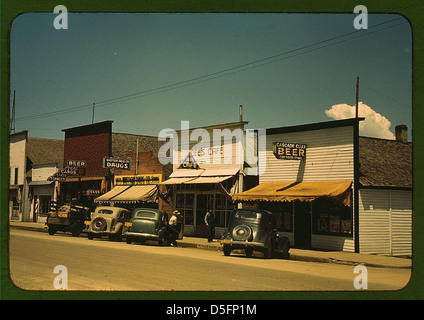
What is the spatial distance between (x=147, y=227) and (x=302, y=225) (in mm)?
7024

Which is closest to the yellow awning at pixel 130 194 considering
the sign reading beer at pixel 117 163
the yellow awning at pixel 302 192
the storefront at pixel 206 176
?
the storefront at pixel 206 176

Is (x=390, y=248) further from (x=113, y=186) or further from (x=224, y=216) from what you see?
(x=113, y=186)

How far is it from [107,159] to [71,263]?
61.2 ft

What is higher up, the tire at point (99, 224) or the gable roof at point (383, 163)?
the gable roof at point (383, 163)

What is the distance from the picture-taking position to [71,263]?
12.4 m

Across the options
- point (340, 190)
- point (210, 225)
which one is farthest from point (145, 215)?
point (340, 190)

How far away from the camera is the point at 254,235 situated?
16.0 metres

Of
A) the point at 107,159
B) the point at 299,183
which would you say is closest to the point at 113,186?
the point at 107,159

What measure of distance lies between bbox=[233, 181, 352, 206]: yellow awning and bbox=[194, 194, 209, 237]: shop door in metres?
4.93

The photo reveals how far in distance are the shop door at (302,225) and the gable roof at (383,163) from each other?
9.74ft

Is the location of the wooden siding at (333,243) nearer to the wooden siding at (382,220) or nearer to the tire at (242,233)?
the wooden siding at (382,220)

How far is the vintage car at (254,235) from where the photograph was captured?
52.1 ft

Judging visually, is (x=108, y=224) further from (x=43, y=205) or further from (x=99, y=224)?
(x=43, y=205)

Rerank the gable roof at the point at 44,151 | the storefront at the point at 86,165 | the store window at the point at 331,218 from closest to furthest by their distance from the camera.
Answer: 1. the store window at the point at 331,218
2. the storefront at the point at 86,165
3. the gable roof at the point at 44,151
